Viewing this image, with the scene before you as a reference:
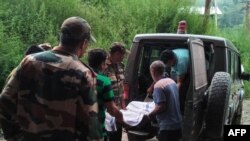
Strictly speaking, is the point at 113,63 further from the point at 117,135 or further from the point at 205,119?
the point at 205,119

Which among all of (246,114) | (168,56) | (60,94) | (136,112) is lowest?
(246,114)

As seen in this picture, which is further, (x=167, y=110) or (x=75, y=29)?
(x=167, y=110)

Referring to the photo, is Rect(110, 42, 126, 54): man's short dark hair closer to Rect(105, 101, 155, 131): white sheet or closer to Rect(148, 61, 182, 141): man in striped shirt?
Rect(148, 61, 182, 141): man in striped shirt

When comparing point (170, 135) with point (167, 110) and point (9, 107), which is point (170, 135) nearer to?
point (167, 110)

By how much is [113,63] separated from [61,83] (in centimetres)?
274

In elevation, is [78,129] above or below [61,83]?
below

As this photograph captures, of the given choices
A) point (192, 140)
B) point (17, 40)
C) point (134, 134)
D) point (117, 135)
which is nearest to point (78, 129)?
point (192, 140)

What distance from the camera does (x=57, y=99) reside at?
2750 millimetres

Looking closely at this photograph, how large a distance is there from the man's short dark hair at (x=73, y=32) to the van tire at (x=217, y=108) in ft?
8.81

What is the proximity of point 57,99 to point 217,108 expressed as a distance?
2.79 metres

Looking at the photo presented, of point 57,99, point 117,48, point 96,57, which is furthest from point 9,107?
point 117,48

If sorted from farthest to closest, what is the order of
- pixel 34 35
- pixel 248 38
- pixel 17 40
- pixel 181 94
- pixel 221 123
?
1. pixel 248 38
2. pixel 34 35
3. pixel 17 40
4. pixel 181 94
5. pixel 221 123

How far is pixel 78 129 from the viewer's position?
109 inches

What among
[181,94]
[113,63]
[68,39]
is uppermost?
[68,39]
